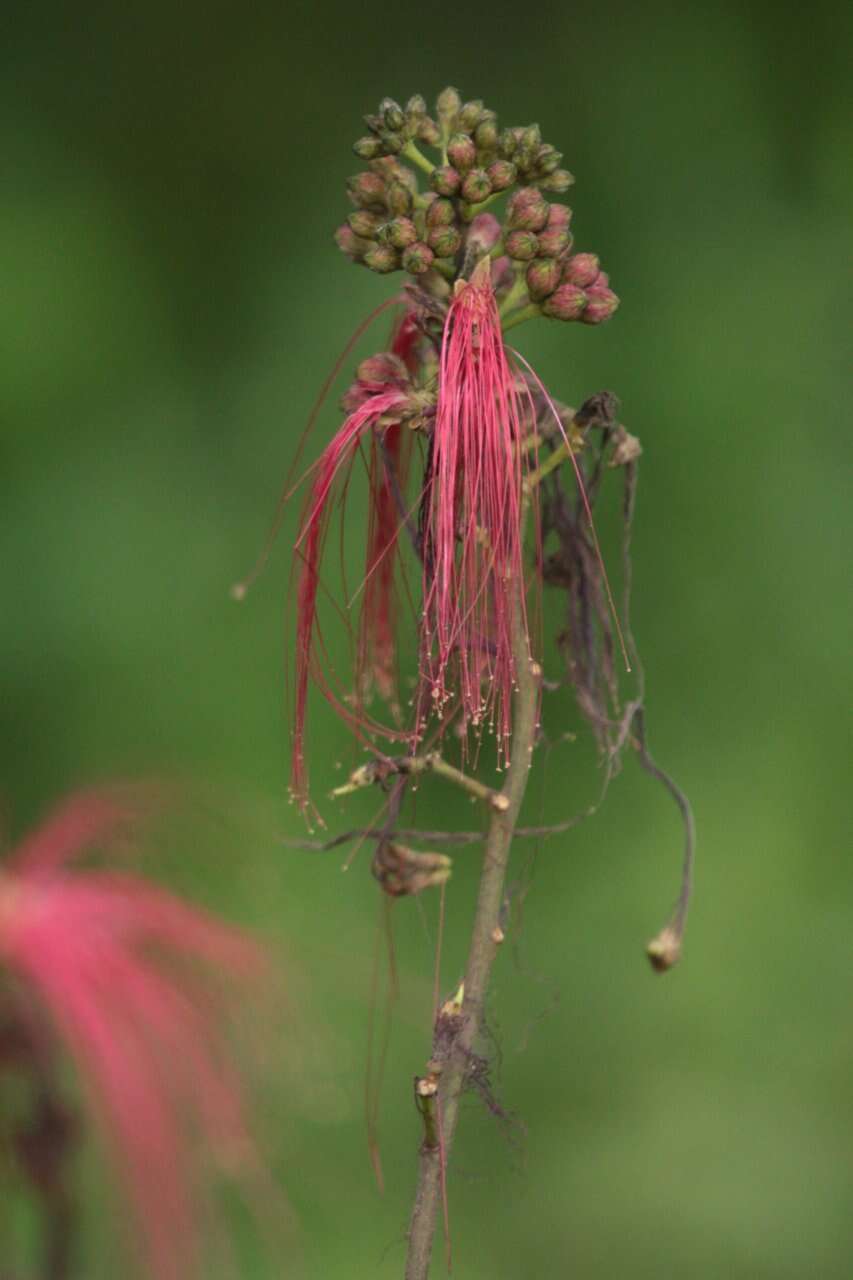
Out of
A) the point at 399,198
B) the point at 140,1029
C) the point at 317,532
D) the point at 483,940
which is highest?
the point at 399,198

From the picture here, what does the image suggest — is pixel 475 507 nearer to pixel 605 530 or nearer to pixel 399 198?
pixel 399 198

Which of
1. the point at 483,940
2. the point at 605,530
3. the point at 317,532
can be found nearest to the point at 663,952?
the point at 483,940

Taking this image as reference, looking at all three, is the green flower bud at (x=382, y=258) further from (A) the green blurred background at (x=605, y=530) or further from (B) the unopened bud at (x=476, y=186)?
(A) the green blurred background at (x=605, y=530)

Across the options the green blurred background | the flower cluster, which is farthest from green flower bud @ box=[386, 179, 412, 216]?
the green blurred background

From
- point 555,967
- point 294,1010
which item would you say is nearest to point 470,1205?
point 555,967

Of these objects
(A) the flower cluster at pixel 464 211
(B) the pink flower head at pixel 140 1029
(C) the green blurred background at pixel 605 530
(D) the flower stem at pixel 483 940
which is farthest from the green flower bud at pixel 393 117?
(C) the green blurred background at pixel 605 530
